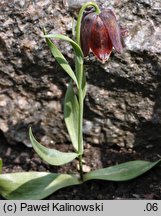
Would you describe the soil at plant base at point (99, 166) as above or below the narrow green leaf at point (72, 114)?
below

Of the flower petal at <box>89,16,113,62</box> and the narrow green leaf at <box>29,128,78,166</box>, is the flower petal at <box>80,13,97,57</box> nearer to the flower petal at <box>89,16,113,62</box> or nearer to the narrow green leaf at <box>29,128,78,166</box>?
the flower petal at <box>89,16,113,62</box>

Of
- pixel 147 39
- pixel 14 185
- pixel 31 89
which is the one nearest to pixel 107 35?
pixel 147 39

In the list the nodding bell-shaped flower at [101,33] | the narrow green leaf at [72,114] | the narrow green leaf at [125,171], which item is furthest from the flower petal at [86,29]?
the narrow green leaf at [125,171]

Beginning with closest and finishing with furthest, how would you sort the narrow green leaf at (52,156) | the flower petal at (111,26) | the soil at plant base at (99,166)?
the flower petal at (111,26), the narrow green leaf at (52,156), the soil at plant base at (99,166)

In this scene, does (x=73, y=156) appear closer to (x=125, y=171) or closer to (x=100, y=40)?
(x=125, y=171)

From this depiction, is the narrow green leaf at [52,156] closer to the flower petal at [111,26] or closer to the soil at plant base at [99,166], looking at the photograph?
the soil at plant base at [99,166]

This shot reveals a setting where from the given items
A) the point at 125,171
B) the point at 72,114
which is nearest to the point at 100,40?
the point at 72,114

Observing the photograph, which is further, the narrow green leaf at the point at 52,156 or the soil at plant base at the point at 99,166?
the soil at plant base at the point at 99,166

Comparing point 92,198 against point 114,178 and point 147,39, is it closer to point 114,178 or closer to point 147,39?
point 114,178
